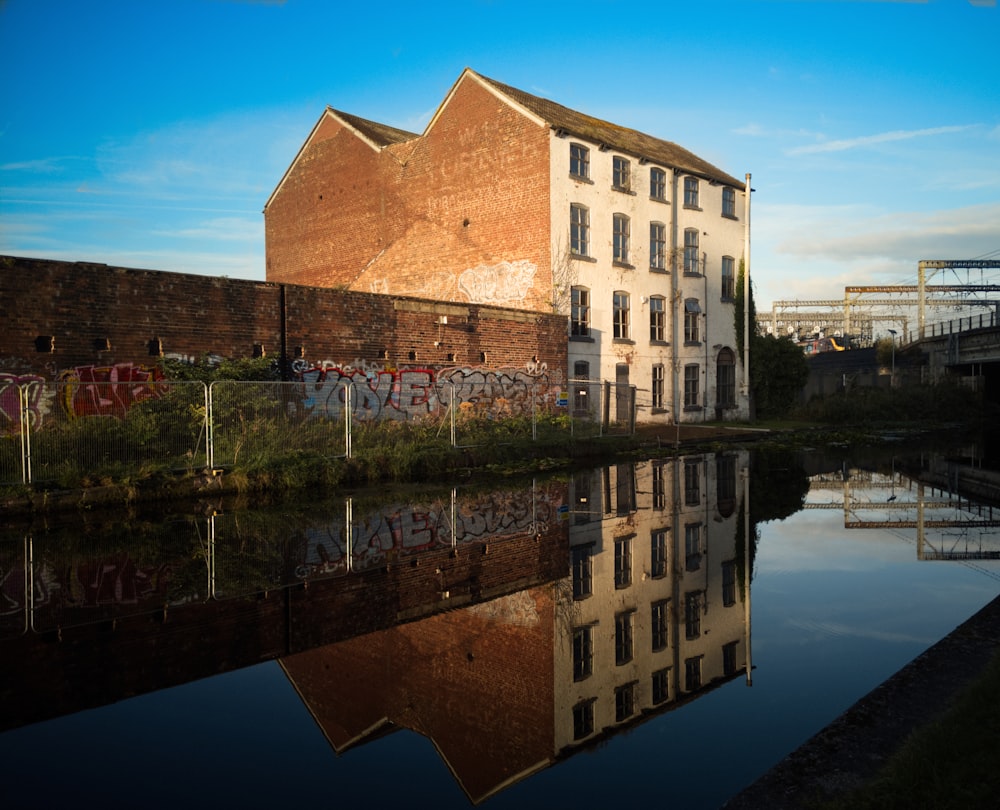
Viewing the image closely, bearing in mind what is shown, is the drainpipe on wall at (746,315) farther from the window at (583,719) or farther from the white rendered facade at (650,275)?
the window at (583,719)

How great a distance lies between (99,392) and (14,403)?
136 cm

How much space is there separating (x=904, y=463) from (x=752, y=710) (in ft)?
58.9

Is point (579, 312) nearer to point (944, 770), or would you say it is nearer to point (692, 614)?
point (692, 614)

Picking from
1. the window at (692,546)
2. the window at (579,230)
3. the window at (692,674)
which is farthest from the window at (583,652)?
the window at (579,230)

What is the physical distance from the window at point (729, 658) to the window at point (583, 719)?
1136 mm

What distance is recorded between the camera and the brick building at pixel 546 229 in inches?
1123

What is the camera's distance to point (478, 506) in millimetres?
12648

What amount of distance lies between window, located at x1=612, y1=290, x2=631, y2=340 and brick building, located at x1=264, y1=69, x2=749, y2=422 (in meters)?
0.08

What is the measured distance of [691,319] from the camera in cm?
3438

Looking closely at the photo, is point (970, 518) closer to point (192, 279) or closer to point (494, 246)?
Result: point (192, 279)

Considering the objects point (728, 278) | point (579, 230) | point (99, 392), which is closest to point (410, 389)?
point (99, 392)

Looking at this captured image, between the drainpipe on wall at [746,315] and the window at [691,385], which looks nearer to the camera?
the window at [691,385]

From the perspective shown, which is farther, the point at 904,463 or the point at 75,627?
the point at 904,463

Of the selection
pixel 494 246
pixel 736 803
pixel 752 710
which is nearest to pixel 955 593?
pixel 752 710
